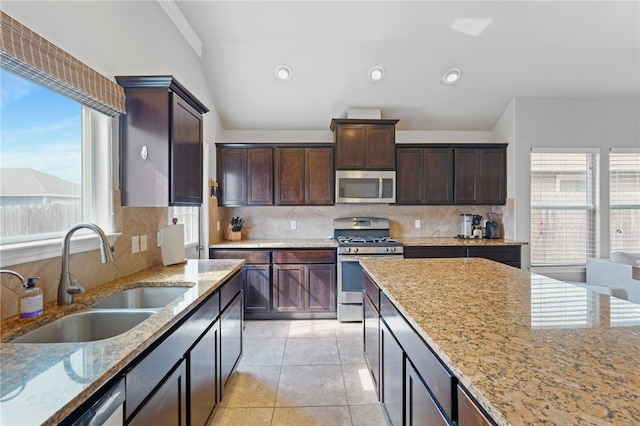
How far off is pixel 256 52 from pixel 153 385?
11.1 ft

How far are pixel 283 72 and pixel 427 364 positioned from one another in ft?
11.4

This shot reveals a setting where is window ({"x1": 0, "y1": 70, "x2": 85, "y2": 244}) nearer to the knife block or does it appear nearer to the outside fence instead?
the outside fence

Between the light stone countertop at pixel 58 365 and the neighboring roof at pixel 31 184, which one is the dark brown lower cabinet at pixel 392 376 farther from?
the neighboring roof at pixel 31 184

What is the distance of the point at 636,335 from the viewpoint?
1047mm

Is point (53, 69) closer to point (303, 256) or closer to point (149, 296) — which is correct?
point (149, 296)

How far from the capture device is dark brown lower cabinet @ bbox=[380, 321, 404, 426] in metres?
1.54

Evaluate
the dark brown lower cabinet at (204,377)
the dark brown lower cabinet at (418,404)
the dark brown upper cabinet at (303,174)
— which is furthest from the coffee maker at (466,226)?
the dark brown lower cabinet at (204,377)

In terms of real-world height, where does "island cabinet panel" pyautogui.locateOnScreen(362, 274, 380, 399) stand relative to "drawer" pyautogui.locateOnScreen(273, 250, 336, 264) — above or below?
below

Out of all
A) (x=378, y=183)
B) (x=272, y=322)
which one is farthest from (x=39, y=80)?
(x=378, y=183)

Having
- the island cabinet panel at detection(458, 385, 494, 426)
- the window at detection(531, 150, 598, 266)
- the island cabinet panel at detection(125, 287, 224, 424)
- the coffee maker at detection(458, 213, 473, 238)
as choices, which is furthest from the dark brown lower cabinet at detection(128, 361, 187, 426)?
the window at detection(531, 150, 598, 266)

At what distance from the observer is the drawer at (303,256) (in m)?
3.81

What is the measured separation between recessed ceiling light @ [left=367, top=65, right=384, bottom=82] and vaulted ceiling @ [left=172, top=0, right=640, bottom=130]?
0.05 meters

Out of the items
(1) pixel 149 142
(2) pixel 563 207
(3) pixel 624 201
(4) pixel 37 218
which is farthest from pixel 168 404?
(3) pixel 624 201

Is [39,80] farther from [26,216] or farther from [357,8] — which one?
[357,8]
